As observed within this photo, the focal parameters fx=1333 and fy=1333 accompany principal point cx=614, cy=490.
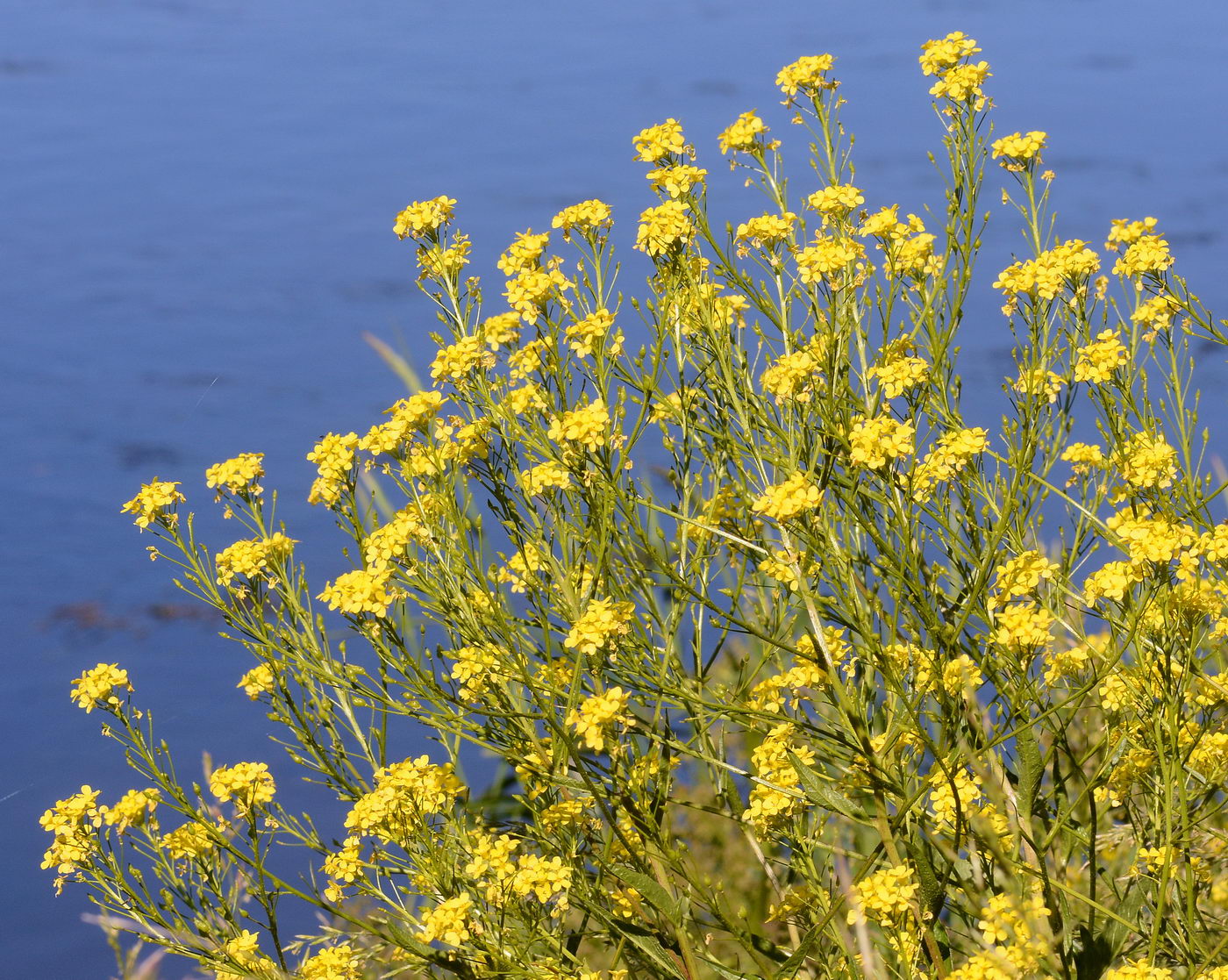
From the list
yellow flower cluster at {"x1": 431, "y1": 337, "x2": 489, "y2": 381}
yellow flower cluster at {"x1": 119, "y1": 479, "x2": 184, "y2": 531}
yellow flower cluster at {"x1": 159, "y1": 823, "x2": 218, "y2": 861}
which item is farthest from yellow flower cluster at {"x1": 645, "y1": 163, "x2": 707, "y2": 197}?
yellow flower cluster at {"x1": 159, "y1": 823, "x2": 218, "y2": 861}

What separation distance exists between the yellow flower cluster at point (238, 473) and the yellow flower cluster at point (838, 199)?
5.09ft

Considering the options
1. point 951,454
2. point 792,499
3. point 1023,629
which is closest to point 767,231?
point 951,454

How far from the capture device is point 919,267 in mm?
3430

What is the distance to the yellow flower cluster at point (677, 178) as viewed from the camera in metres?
3.21

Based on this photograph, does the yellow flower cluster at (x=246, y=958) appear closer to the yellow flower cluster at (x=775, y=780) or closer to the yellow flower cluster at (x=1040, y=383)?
the yellow flower cluster at (x=775, y=780)

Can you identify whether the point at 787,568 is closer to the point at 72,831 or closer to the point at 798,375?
the point at 798,375

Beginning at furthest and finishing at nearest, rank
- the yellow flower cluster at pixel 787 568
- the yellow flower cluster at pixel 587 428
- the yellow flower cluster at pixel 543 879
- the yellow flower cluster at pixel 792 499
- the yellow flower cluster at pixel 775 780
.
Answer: the yellow flower cluster at pixel 775 780 → the yellow flower cluster at pixel 543 879 → the yellow flower cluster at pixel 787 568 → the yellow flower cluster at pixel 587 428 → the yellow flower cluster at pixel 792 499

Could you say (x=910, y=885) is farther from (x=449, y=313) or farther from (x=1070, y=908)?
(x=449, y=313)

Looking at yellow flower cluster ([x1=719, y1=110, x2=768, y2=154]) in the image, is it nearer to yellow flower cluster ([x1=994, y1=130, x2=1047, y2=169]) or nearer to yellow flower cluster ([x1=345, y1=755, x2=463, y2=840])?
yellow flower cluster ([x1=994, y1=130, x2=1047, y2=169])

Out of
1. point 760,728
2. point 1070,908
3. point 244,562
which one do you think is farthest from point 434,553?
point 1070,908

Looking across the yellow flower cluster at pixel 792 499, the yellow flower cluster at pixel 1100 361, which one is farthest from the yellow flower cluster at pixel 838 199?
the yellow flower cluster at pixel 792 499

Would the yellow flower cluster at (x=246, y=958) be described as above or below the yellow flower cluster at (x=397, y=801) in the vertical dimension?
below

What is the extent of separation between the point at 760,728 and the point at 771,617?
629mm

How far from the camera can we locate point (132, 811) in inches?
130
